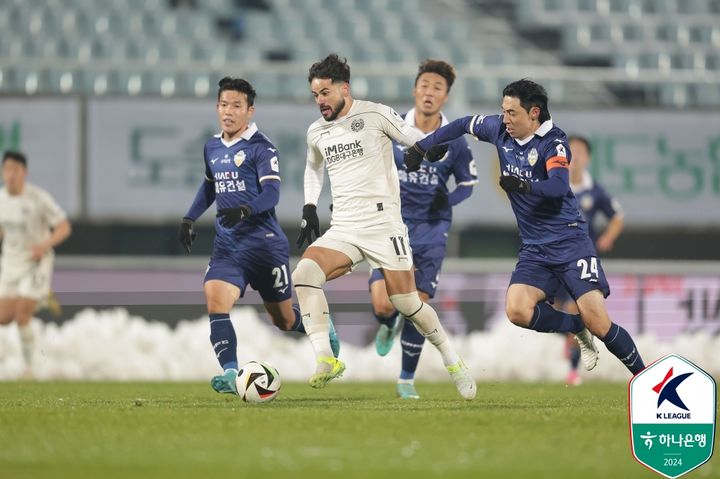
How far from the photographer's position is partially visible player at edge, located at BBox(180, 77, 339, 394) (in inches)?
364

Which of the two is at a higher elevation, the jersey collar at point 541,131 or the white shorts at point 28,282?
the jersey collar at point 541,131

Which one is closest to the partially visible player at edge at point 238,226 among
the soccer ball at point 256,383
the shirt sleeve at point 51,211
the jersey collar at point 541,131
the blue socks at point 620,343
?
the soccer ball at point 256,383

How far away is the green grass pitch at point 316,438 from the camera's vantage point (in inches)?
214

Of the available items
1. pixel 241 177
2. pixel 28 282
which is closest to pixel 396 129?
pixel 241 177

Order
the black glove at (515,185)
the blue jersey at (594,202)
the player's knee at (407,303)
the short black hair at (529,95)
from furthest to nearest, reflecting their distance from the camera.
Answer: the blue jersey at (594,202) → the player's knee at (407,303) → the short black hair at (529,95) → the black glove at (515,185)

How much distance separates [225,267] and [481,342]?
5478 millimetres

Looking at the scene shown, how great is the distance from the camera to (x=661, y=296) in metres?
14.6

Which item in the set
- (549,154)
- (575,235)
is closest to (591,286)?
(575,235)

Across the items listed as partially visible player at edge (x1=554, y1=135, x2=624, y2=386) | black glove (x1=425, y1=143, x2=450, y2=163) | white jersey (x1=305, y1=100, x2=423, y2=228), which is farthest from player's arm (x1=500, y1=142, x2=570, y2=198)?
partially visible player at edge (x1=554, y1=135, x2=624, y2=386)

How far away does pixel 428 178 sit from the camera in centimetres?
1035

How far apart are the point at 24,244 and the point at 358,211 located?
6345 mm

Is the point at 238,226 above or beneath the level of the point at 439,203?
beneath

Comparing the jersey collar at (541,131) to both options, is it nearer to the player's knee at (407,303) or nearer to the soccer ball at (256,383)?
the player's knee at (407,303)

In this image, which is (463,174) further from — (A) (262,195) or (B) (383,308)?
(A) (262,195)
